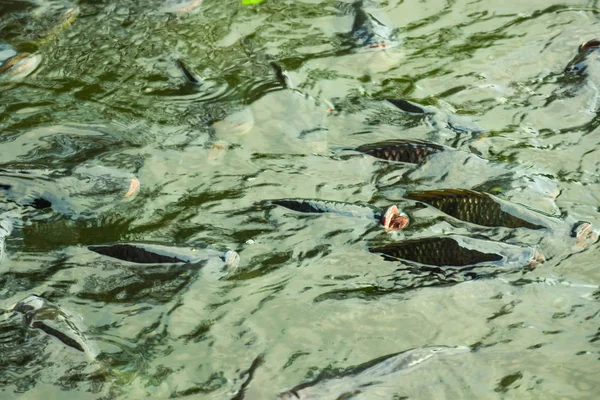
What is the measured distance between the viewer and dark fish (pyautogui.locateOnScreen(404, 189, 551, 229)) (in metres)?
3.60

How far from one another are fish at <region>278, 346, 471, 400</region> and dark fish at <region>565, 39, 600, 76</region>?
8.72 ft

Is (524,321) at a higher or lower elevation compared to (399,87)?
lower

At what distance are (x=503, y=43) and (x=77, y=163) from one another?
3.14m

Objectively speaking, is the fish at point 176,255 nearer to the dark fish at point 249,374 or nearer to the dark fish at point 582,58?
the dark fish at point 249,374

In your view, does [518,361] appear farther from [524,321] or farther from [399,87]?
[399,87]

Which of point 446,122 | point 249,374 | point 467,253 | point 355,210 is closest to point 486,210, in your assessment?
point 467,253

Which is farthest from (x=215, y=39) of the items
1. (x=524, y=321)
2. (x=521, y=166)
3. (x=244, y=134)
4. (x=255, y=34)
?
(x=524, y=321)

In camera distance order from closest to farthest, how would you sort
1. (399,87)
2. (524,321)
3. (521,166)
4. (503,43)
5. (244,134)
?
(524,321) → (521,166) → (244,134) → (399,87) → (503,43)

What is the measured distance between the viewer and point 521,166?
409 centimetres

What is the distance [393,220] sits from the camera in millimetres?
3688

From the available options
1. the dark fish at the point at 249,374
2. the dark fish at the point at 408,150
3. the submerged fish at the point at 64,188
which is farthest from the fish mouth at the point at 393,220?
the submerged fish at the point at 64,188

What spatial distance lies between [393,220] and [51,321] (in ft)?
5.58

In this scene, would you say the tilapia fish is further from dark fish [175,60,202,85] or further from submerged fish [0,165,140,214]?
dark fish [175,60,202,85]

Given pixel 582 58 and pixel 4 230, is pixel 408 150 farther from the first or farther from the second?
pixel 4 230
